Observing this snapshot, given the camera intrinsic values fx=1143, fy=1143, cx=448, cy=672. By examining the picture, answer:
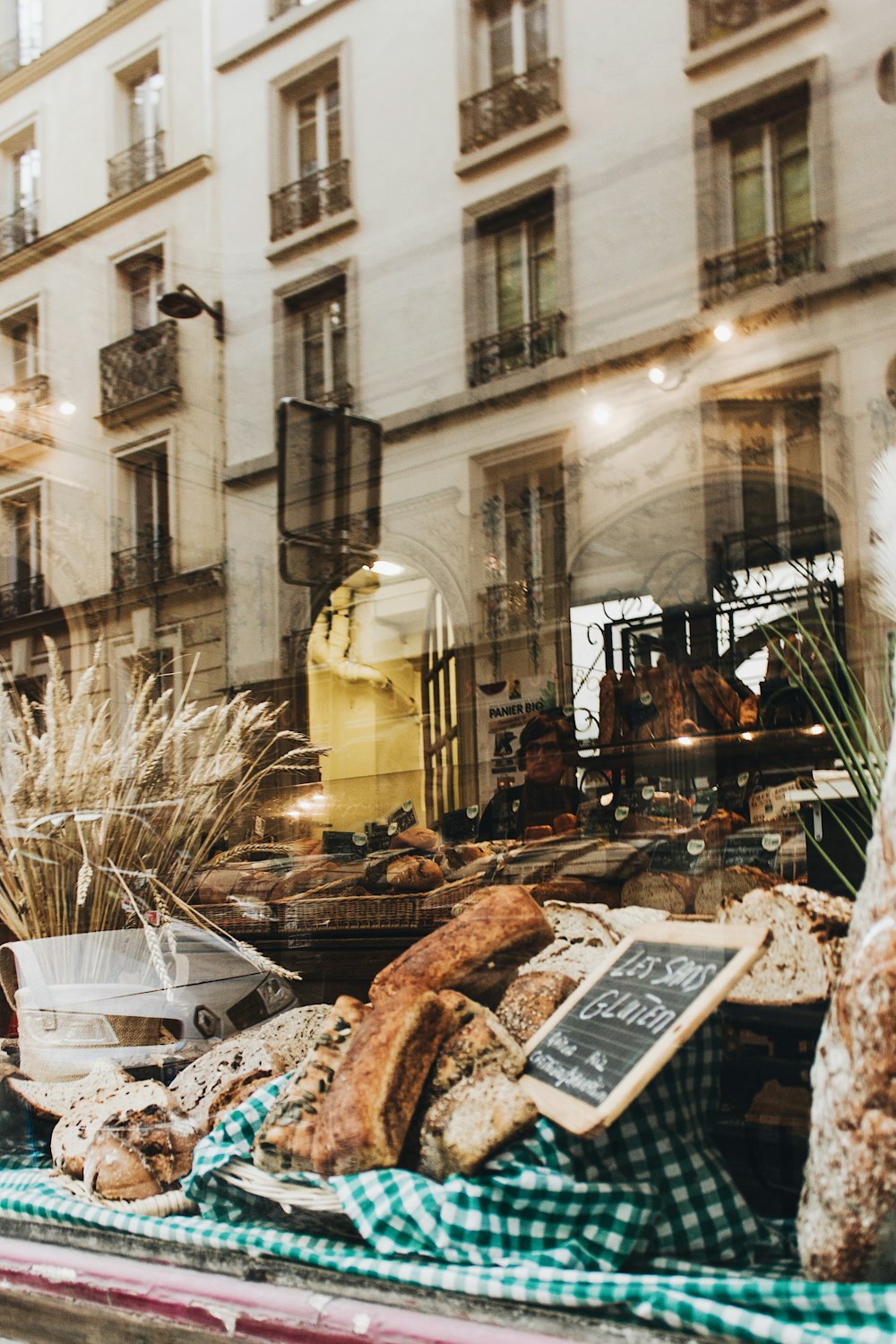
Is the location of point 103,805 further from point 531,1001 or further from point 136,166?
point 136,166

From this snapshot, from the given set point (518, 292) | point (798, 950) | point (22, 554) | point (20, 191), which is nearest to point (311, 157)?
point (518, 292)

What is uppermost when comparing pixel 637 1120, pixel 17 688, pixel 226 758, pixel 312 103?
pixel 312 103

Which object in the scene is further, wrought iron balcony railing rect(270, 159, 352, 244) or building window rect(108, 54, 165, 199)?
building window rect(108, 54, 165, 199)

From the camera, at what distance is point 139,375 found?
12.7 ft

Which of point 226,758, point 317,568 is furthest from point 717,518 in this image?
point 226,758

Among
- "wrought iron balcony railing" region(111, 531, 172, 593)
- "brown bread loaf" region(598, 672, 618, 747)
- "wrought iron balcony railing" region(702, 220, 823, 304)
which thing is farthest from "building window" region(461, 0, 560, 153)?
"brown bread loaf" region(598, 672, 618, 747)

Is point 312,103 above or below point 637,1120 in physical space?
above

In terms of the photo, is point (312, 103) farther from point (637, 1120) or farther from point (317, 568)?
point (637, 1120)

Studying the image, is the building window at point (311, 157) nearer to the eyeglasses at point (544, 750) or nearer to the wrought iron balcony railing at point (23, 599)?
the wrought iron balcony railing at point (23, 599)

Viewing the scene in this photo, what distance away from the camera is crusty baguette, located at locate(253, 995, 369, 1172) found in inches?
76.7

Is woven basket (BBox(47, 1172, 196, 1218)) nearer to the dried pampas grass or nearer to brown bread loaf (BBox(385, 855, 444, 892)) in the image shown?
the dried pampas grass

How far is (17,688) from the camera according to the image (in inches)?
132

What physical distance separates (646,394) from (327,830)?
1890 millimetres

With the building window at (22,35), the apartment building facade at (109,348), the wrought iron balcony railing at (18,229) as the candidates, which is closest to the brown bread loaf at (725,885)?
the apartment building facade at (109,348)
